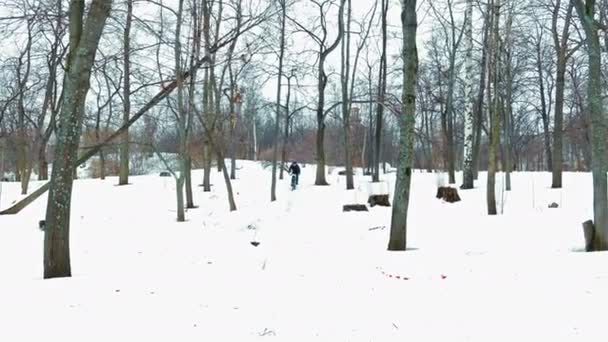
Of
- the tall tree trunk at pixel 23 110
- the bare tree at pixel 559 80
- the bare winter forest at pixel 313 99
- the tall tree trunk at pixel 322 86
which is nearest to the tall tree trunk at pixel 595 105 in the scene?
the bare winter forest at pixel 313 99

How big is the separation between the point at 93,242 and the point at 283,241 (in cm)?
395

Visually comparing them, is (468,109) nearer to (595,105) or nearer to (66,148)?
(595,105)

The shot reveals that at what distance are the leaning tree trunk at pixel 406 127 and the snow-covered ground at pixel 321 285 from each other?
51 centimetres

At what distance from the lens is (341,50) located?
21.5 m

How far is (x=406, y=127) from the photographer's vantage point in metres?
7.36

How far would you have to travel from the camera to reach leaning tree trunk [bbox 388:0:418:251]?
7.32 meters

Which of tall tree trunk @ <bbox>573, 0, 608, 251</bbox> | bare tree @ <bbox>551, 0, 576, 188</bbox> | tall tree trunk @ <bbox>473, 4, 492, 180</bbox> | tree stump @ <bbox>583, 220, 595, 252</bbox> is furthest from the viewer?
bare tree @ <bbox>551, 0, 576, 188</bbox>

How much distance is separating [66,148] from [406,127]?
4.65m

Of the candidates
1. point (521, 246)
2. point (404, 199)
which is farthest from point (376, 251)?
point (521, 246)

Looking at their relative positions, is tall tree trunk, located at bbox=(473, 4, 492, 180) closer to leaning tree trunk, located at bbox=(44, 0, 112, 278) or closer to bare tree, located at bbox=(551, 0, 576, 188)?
bare tree, located at bbox=(551, 0, 576, 188)

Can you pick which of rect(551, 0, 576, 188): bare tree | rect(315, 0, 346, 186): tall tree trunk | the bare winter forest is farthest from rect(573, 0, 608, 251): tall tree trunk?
rect(315, 0, 346, 186): tall tree trunk

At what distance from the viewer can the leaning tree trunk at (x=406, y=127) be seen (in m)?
7.32

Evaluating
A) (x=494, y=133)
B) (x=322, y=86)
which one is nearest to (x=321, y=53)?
(x=322, y=86)

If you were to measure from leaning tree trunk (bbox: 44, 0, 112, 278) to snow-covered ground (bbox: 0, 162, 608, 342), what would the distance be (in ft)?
1.03
